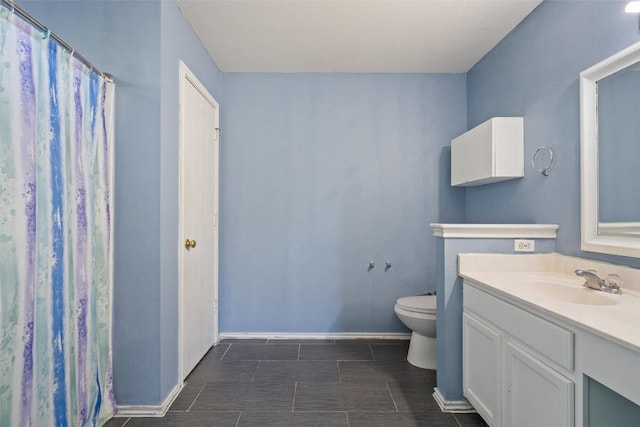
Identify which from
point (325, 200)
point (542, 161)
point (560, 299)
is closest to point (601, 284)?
point (560, 299)

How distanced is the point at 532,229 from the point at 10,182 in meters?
2.38

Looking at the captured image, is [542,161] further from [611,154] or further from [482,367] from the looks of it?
[482,367]

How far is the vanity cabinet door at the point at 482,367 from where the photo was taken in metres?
1.42

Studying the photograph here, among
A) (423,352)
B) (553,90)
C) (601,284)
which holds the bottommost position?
(423,352)

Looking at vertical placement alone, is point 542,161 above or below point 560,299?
above

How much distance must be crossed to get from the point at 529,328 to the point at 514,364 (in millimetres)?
209

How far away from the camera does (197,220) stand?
2307 millimetres

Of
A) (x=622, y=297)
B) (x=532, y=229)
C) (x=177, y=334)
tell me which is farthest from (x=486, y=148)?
(x=177, y=334)

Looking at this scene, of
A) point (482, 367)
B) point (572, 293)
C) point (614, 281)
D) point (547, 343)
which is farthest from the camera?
point (482, 367)

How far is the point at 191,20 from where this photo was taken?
2084 mm

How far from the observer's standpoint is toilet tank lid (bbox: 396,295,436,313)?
7.21 feet

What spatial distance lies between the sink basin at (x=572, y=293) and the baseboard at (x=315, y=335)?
1499mm

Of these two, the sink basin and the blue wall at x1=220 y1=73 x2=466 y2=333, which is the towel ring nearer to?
the sink basin

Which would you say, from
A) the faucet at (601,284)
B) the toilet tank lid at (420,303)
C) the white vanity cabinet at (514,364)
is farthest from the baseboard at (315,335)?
the faucet at (601,284)
